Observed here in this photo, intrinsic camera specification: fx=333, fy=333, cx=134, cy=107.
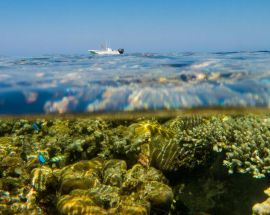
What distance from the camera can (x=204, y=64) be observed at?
10828 millimetres

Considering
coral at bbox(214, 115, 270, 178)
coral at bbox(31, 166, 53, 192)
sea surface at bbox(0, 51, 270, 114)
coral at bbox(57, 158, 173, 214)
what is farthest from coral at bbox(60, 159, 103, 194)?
coral at bbox(214, 115, 270, 178)

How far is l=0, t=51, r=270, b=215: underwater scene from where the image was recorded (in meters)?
8.70

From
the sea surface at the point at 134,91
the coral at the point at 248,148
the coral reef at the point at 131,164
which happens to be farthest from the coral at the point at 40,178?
the coral at the point at 248,148

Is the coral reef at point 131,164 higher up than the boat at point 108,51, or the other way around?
the boat at point 108,51

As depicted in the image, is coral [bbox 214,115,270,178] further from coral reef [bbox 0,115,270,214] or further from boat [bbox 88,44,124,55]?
boat [bbox 88,44,124,55]

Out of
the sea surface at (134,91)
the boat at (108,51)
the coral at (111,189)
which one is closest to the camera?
the coral at (111,189)

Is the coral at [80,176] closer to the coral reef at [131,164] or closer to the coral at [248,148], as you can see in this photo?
the coral reef at [131,164]

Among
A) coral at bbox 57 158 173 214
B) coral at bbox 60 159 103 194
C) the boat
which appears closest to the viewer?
coral at bbox 57 158 173 214

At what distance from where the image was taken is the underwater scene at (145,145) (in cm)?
870

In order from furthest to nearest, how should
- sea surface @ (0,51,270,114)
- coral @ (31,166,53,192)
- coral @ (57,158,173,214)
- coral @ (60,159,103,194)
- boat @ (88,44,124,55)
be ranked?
boat @ (88,44,124,55), coral @ (31,166,53,192), coral @ (60,159,103,194), sea surface @ (0,51,270,114), coral @ (57,158,173,214)

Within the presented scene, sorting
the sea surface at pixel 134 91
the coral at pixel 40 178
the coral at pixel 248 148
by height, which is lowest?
the coral at pixel 40 178

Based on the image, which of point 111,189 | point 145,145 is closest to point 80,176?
point 111,189

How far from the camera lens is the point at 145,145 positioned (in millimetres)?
11195

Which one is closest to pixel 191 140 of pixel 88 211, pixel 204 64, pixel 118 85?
pixel 204 64
